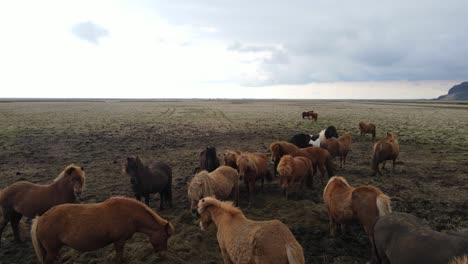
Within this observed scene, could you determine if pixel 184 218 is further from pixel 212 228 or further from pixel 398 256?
pixel 398 256

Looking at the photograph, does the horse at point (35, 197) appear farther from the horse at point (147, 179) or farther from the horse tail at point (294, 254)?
the horse tail at point (294, 254)

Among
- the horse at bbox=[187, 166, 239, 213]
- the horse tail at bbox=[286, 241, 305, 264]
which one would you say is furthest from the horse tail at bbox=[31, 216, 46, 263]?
the horse tail at bbox=[286, 241, 305, 264]

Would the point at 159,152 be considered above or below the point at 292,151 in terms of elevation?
below

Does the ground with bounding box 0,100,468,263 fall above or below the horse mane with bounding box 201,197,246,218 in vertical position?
below

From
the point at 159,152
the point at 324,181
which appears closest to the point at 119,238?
the point at 324,181

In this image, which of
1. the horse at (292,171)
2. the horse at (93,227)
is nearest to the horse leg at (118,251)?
the horse at (93,227)

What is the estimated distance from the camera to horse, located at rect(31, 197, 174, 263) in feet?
15.9

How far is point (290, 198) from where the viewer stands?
8.70 m

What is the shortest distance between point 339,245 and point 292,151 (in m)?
4.75

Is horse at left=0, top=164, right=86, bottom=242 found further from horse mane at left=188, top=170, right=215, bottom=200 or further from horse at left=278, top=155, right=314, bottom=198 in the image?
horse at left=278, top=155, right=314, bottom=198

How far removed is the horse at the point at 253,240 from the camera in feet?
13.0

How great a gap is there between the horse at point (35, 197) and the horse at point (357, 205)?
17.4ft

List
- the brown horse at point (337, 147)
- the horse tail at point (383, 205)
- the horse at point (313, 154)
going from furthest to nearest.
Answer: the brown horse at point (337, 147) → the horse at point (313, 154) → the horse tail at point (383, 205)

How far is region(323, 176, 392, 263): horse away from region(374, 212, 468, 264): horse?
0.58 metres
